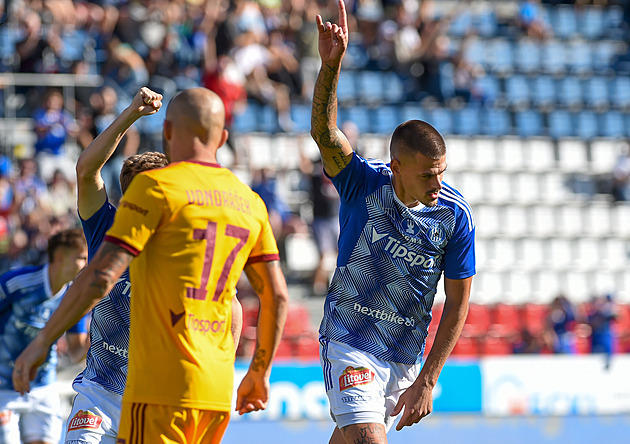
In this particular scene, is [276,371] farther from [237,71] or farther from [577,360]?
[237,71]

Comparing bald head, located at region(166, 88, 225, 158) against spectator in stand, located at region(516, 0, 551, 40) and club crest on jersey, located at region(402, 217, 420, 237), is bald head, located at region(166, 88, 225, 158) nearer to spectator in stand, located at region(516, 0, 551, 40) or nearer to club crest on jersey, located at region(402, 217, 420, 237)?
club crest on jersey, located at region(402, 217, 420, 237)

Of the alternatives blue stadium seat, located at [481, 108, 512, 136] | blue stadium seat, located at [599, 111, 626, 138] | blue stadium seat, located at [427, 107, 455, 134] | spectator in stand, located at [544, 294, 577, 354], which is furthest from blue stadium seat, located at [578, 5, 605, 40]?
spectator in stand, located at [544, 294, 577, 354]

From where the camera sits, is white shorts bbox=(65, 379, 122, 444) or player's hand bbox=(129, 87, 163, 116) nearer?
player's hand bbox=(129, 87, 163, 116)

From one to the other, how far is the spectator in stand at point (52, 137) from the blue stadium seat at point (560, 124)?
10005 millimetres

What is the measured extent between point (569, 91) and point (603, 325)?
7.12 meters

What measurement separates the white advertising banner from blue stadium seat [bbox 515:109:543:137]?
7166 mm

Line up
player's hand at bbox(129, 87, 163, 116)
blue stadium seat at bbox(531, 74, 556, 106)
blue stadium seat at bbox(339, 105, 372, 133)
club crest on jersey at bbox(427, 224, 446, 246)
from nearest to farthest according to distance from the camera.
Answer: player's hand at bbox(129, 87, 163, 116)
club crest on jersey at bbox(427, 224, 446, 246)
blue stadium seat at bbox(339, 105, 372, 133)
blue stadium seat at bbox(531, 74, 556, 106)

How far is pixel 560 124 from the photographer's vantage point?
20172mm

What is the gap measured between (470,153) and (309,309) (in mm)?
5593

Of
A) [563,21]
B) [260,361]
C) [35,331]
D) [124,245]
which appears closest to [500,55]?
[563,21]

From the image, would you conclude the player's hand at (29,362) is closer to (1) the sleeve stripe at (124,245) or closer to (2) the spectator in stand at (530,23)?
(1) the sleeve stripe at (124,245)

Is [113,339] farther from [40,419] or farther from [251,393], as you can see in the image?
[40,419]

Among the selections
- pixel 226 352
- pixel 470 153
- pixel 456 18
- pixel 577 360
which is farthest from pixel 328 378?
pixel 456 18

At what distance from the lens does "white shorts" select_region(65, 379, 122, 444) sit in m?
5.05
